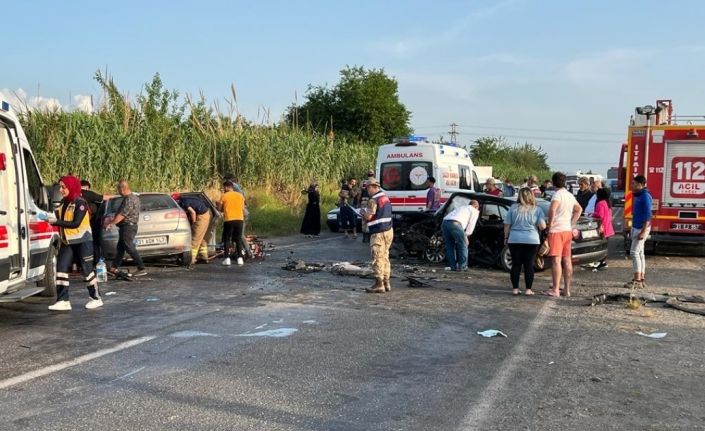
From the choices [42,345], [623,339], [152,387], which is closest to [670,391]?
[623,339]

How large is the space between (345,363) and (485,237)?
7.28 metres

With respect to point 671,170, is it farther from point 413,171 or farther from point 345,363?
point 345,363

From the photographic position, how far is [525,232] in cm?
977

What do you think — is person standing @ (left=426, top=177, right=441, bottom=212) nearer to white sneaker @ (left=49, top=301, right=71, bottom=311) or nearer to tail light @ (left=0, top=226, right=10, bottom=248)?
white sneaker @ (left=49, top=301, right=71, bottom=311)

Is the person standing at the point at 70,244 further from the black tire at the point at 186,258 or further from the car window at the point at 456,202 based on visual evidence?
the car window at the point at 456,202

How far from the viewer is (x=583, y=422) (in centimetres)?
460

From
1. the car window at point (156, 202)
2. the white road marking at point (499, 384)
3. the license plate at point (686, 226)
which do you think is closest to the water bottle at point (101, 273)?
the car window at point (156, 202)

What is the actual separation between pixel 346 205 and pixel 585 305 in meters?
12.6

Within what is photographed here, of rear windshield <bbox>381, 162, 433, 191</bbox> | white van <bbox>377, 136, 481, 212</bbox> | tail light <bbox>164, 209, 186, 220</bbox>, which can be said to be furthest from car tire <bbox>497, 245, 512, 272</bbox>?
rear windshield <bbox>381, 162, 433, 191</bbox>

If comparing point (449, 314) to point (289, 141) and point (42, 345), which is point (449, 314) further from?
point (289, 141)

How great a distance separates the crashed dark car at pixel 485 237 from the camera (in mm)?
12125

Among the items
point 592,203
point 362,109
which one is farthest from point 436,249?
point 362,109

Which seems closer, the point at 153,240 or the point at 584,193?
the point at 153,240

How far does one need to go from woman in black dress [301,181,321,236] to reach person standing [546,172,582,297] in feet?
38.1
